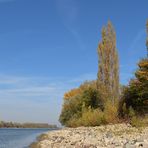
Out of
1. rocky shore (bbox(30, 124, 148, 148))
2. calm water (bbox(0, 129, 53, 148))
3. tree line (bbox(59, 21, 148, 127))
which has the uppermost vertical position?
tree line (bbox(59, 21, 148, 127))

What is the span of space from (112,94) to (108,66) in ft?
10.9

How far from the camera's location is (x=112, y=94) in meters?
40.0

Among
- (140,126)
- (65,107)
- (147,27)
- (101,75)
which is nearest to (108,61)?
(101,75)

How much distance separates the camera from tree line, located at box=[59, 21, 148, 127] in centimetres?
3312

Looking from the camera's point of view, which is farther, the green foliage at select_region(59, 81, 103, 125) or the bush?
the green foliage at select_region(59, 81, 103, 125)

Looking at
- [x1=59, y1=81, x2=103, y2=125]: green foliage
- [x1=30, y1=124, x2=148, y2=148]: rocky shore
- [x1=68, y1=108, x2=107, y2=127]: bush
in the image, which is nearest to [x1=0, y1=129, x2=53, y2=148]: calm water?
[x1=68, y1=108, x2=107, y2=127]: bush

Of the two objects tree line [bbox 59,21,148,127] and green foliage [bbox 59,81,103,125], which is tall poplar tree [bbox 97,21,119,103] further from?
green foliage [bbox 59,81,103,125]

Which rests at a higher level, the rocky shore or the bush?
the bush

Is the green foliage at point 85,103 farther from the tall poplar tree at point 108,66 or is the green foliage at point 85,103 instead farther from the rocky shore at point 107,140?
the rocky shore at point 107,140

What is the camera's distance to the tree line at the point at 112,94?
33125 millimetres

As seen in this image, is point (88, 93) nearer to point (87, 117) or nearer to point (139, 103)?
point (87, 117)

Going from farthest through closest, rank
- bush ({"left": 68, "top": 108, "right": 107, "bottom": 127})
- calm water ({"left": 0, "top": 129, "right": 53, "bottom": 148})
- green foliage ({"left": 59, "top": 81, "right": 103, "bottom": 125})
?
green foliage ({"left": 59, "top": 81, "right": 103, "bottom": 125}) → bush ({"left": 68, "top": 108, "right": 107, "bottom": 127}) → calm water ({"left": 0, "top": 129, "right": 53, "bottom": 148})

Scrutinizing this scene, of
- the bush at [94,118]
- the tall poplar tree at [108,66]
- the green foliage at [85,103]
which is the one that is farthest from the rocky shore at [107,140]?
the green foliage at [85,103]

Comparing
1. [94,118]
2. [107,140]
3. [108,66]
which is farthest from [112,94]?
[107,140]
